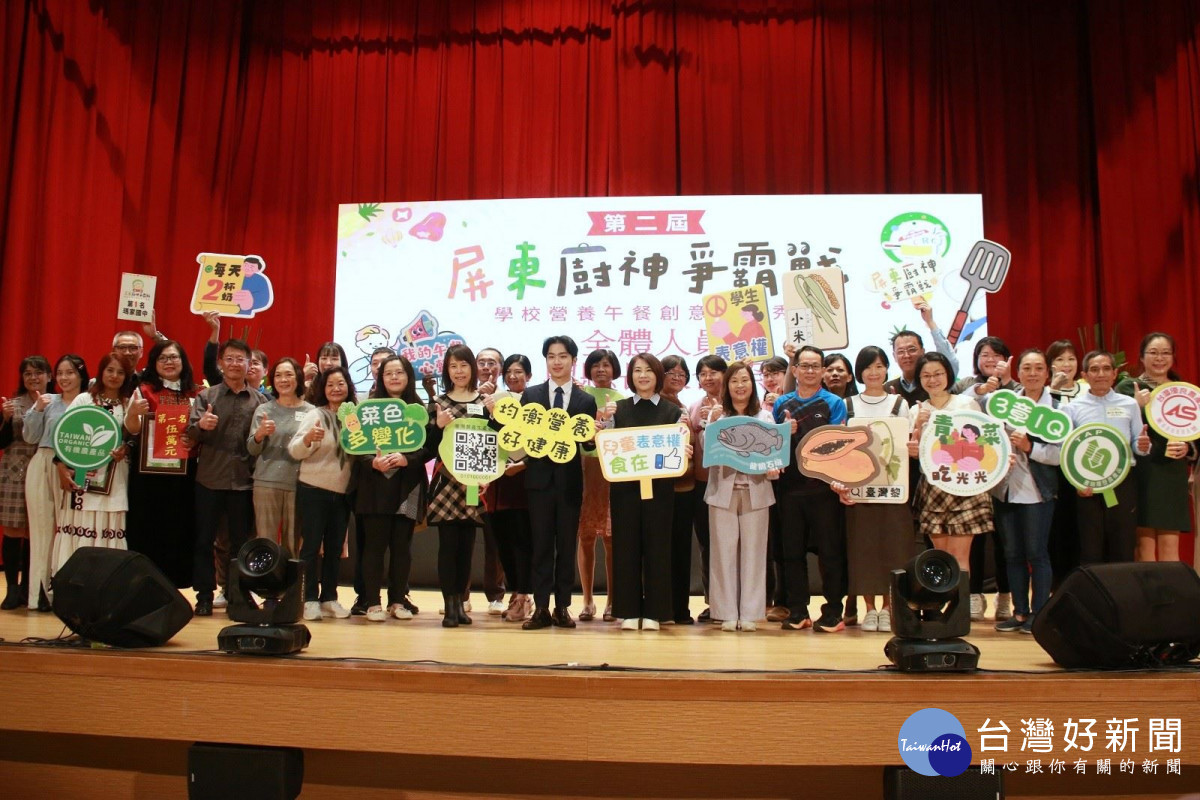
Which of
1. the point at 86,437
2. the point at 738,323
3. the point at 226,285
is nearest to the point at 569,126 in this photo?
the point at 738,323

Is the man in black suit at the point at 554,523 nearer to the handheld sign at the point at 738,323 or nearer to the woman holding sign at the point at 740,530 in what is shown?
the woman holding sign at the point at 740,530

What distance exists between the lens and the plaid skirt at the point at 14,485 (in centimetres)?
436

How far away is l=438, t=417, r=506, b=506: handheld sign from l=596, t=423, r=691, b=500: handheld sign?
47 cm

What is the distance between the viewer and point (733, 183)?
7086 mm

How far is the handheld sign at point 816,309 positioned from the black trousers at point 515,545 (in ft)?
5.64

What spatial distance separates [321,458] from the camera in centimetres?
400

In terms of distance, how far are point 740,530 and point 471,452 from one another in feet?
4.13

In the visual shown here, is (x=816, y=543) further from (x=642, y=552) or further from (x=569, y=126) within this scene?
(x=569, y=126)

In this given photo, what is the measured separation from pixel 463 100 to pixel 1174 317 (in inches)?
230

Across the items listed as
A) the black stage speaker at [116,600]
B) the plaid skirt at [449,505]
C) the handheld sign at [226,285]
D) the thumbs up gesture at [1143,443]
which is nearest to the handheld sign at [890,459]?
the thumbs up gesture at [1143,443]

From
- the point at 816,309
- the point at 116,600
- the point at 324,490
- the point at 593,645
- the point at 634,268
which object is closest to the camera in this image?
the point at 116,600

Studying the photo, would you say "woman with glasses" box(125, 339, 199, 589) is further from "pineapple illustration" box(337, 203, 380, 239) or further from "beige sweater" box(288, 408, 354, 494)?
"pineapple illustration" box(337, 203, 380, 239)

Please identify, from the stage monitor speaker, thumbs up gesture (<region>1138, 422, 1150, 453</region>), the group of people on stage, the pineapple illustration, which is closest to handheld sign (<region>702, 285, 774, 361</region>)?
the group of people on stage

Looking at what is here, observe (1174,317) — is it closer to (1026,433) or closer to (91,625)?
(1026,433)
